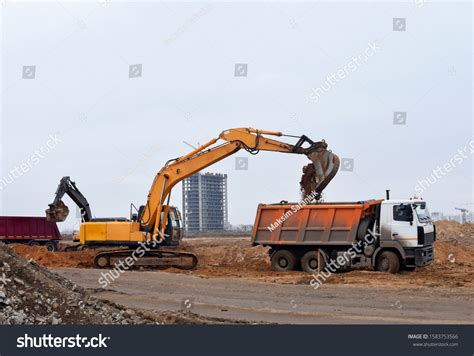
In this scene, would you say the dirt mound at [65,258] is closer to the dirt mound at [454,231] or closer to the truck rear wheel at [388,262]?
the truck rear wheel at [388,262]

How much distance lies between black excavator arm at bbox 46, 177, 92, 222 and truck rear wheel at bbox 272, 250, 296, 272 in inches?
388

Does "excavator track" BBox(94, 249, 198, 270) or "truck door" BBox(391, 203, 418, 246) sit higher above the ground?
"truck door" BBox(391, 203, 418, 246)

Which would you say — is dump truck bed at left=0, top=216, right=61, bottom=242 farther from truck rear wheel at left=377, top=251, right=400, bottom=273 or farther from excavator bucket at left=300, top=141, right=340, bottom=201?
truck rear wheel at left=377, top=251, right=400, bottom=273

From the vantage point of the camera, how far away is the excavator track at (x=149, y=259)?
2386 cm

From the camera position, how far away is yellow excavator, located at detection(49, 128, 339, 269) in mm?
23625

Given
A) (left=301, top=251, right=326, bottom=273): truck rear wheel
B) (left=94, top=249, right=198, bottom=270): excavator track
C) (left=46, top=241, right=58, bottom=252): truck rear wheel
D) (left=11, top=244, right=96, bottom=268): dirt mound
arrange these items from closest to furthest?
(left=301, top=251, right=326, bottom=273): truck rear wheel
(left=94, top=249, right=198, bottom=270): excavator track
(left=11, top=244, right=96, bottom=268): dirt mound
(left=46, top=241, right=58, bottom=252): truck rear wheel

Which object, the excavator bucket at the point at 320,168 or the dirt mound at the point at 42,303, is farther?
the excavator bucket at the point at 320,168

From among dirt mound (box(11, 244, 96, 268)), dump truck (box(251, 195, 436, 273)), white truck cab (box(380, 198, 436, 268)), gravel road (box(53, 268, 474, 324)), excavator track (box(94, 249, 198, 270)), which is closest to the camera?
gravel road (box(53, 268, 474, 324))

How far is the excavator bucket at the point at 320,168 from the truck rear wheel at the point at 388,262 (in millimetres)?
3074

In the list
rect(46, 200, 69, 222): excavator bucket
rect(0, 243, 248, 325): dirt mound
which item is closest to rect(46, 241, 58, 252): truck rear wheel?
rect(46, 200, 69, 222): excavator bucket

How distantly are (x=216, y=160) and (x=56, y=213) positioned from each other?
789cm

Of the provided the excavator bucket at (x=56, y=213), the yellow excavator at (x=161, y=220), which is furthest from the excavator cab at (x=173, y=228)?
the excavator bucket at (x=56, y=213)

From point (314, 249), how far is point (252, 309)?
7763mm
